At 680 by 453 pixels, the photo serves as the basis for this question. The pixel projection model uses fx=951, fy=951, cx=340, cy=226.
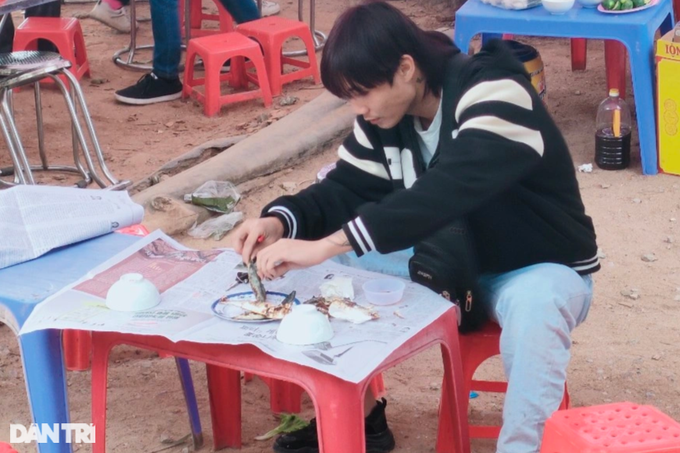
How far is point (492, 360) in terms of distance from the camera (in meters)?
2.96

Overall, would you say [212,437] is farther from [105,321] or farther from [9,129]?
[9,129]

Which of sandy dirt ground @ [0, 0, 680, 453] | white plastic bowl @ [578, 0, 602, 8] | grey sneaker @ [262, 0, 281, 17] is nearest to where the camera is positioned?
sandy dirt ground @ [0, 0, 680, 453]

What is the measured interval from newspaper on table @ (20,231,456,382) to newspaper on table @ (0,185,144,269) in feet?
0.49

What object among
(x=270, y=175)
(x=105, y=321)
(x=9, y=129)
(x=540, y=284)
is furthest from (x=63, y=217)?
(x=270, y=175)

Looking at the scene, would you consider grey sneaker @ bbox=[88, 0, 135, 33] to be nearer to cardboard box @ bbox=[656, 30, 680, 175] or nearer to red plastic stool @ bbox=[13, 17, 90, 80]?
red plastic stool @ bbox=[13, 17, 90, 80]

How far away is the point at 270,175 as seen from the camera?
4.50 meters

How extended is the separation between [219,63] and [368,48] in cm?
363

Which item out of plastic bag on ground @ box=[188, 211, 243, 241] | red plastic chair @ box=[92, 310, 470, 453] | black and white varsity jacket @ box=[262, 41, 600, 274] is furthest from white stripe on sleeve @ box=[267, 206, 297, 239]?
plastic bag on ground @ box=[188, 211, 243, 241]

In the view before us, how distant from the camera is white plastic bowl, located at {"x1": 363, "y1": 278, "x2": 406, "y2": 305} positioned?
2.00m

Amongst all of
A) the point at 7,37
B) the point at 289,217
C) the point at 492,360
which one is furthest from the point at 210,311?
the point at 7,37

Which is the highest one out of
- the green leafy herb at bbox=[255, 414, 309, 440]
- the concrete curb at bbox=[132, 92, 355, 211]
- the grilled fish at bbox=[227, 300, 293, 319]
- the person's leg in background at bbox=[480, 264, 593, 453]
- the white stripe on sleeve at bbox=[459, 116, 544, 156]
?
the white stripe on sleeve at bbox=[459, 116, 544, 156]

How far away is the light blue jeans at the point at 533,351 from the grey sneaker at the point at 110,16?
589 cm

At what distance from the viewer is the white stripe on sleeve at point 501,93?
2.05m

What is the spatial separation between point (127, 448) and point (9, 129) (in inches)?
79.4
